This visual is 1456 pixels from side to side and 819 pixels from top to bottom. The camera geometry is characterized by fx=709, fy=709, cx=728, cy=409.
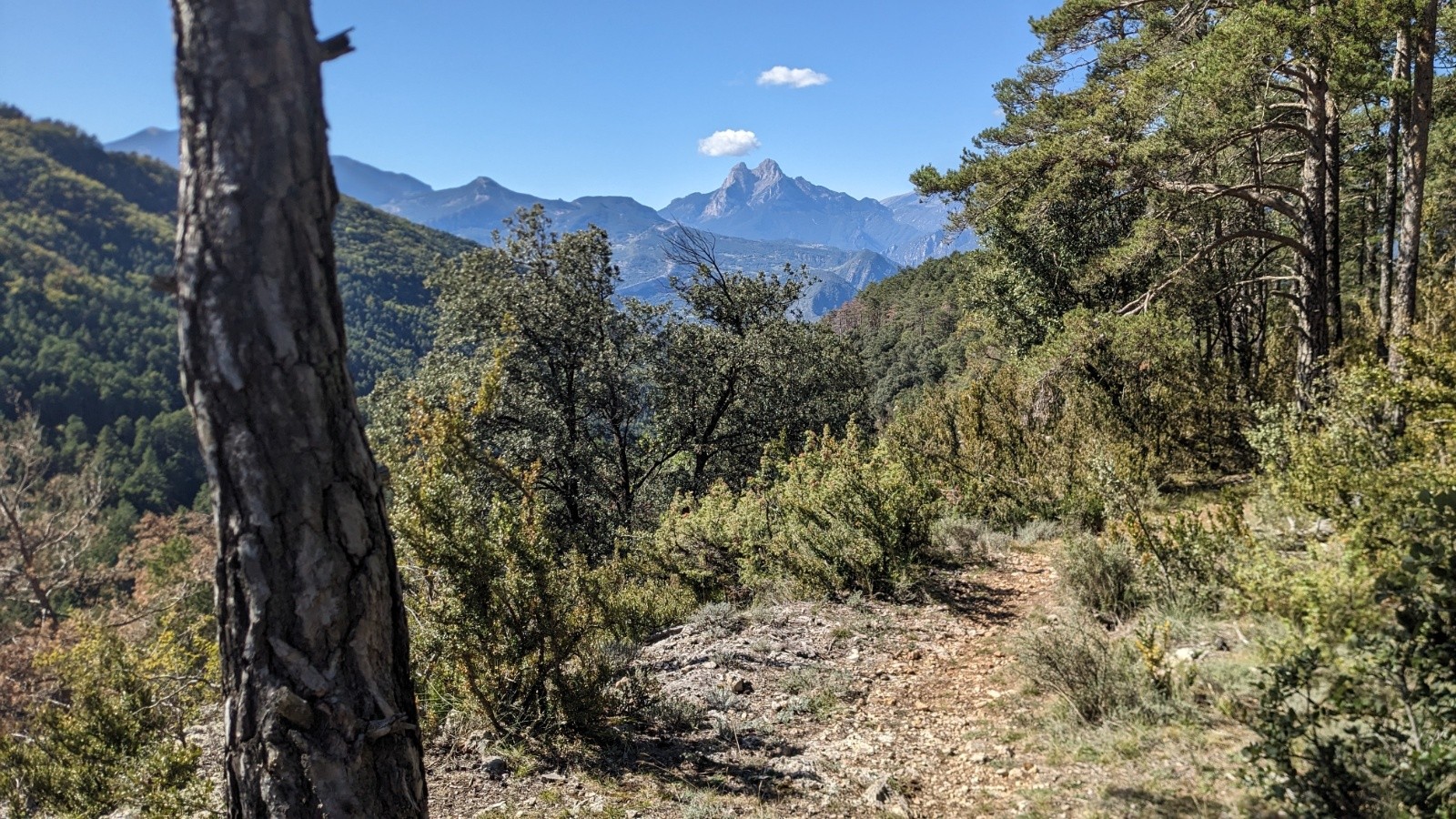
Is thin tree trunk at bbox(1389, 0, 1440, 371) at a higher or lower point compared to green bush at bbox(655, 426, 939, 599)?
higher

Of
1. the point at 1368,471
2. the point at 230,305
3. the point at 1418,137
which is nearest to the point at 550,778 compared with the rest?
the point at 230,305

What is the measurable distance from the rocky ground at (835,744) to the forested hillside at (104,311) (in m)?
51.8

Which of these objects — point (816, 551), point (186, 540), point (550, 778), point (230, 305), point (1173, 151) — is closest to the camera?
point (230, 305)

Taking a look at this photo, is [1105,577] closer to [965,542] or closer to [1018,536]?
[965,542]

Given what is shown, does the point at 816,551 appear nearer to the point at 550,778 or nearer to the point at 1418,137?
the point at 550,778

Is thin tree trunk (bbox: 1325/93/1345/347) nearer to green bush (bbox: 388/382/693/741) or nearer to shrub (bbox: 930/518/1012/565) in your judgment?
shrub (bbox: 930/518/1012/565)

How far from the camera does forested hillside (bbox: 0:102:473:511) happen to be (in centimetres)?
5981

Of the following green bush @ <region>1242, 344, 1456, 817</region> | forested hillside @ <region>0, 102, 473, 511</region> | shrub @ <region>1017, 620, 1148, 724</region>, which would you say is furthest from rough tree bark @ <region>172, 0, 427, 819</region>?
Result: forested hillside @ <region>0, 102, 473, 511</region>

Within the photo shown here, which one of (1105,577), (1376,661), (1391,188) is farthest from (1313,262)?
(1376,661)

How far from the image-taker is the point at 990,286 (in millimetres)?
15328

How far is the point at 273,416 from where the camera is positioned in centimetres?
179

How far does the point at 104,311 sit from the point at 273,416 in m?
91.5

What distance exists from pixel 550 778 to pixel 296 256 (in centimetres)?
295

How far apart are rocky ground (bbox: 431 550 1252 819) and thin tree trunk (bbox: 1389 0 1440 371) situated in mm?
4681
